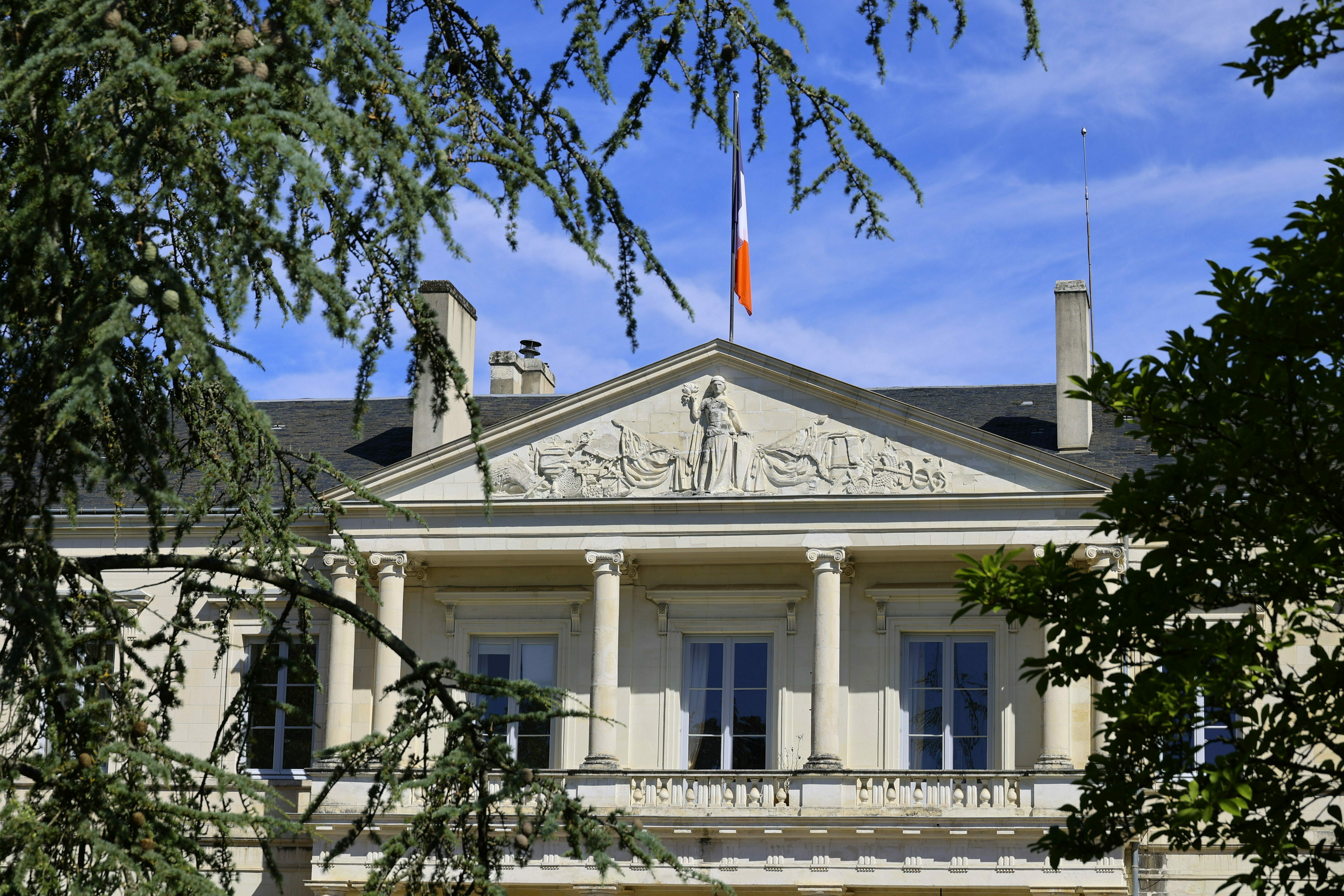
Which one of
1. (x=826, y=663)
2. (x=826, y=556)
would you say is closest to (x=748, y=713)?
(x=826, y=663)

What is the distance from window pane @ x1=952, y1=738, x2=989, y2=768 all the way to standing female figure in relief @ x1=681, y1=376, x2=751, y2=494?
5.57 m

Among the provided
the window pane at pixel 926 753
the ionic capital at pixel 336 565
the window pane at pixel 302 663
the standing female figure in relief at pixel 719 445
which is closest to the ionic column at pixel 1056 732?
the window pane at pixel 926 753

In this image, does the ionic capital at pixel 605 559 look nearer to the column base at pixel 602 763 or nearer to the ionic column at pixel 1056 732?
the column base at pixel 602 763

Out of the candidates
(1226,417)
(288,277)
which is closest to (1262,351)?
(1226,417)

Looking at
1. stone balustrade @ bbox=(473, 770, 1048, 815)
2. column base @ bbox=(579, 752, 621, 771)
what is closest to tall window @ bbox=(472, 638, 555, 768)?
column base @ bbox=(579, 752, 621, 771)

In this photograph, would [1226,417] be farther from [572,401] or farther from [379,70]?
[572,401]

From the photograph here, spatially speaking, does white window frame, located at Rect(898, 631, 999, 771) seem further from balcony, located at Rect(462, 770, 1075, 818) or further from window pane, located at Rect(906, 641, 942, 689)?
balcony, located at Rect(462, 770, 1075, 818)

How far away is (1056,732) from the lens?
2633cm

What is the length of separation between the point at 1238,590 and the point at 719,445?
1914cm

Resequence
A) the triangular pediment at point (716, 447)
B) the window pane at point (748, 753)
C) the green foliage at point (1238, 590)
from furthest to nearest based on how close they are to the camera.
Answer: the window pane at point (748, 753), the triangular pediment at point (716, 447), the green foliage at point (1238, 590)

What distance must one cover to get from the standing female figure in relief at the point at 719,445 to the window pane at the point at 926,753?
16.9ft

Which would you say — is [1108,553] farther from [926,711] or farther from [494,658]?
[494,658]

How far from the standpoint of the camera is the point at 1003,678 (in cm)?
2794

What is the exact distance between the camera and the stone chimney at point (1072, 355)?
95.1 ft
